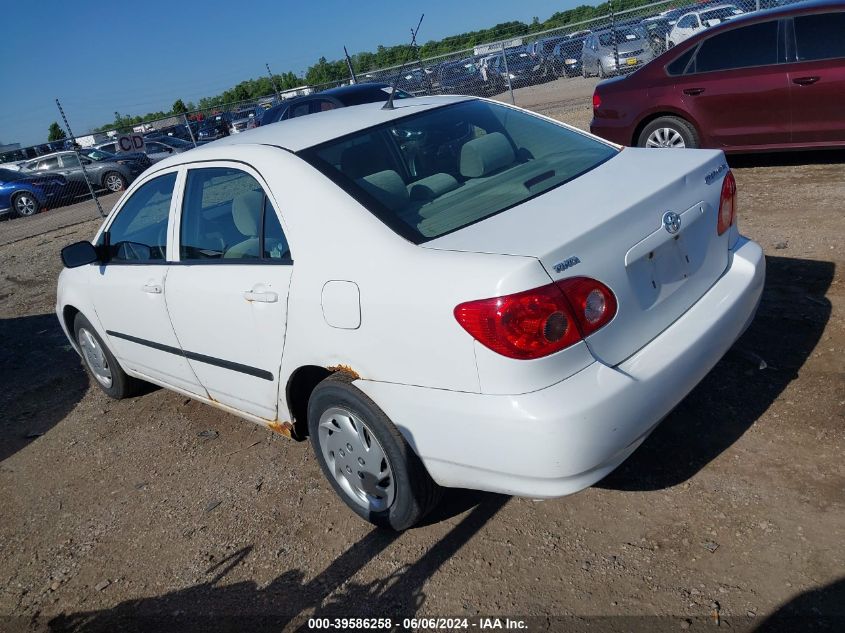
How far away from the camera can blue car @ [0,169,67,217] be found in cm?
1930

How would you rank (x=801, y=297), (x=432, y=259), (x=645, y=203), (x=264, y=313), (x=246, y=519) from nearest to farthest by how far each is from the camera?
(x=432, y=259)
(x=645, y=203)
(x=264, y=313)
(x=246, y=519)
(x=801, y=297)

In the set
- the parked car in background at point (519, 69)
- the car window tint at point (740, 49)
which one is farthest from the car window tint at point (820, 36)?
the parked car in background at point (519, 69)

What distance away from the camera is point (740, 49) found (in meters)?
7.22

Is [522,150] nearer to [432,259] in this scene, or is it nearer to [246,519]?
[432,259]

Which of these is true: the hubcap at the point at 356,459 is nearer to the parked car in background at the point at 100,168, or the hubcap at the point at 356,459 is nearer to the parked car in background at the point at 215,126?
the parked car in background at the point at 100,168

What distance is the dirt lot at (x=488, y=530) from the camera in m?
2.51

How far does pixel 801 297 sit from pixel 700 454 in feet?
5.75

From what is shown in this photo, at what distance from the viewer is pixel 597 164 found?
3.24 meters

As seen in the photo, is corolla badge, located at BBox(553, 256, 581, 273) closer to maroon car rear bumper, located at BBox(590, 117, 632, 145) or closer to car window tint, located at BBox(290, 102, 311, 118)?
maroon car rear bumper, located at BBox(590, 117, 632, 145)

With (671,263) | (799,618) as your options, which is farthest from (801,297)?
(799,618)

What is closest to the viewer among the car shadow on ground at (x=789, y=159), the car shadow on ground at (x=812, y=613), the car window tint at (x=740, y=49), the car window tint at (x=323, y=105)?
the car shadow on ground at (x=812, y=613)

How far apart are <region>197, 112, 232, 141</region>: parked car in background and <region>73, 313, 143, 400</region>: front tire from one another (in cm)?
2563

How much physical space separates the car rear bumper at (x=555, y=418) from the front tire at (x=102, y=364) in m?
2.81

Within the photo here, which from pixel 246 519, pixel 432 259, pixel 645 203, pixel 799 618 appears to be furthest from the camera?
pixel 246 519
